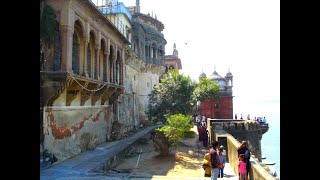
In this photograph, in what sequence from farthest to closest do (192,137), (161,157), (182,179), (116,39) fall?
(192,137), (116,39), (161,157), (182,179)

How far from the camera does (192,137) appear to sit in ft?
76.7

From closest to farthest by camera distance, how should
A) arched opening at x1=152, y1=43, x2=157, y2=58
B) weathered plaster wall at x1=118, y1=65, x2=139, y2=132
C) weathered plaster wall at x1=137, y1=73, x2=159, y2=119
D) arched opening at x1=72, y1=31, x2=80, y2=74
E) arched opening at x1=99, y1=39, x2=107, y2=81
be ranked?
1. arched opening at x1=72, y1=31, x2=80, y2=74
2. arched opening at x1=99, y1=39, x2=107, y2=81
3. weathered plaster wall at x1=118, y1=65, x2=139, y2=132
4. weathered plaster wall at x1=137, y1=73, x2=159, y2=119
5. arched opening at x1=152, y1=43, x2=157, y2=58

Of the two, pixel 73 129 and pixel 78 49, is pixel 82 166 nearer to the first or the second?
pixel 73 129

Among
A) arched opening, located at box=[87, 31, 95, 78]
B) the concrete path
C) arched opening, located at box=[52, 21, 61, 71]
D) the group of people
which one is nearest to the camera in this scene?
the group of people

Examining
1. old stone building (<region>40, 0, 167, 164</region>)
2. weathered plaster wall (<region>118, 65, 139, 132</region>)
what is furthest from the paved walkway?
weathered plaster wall (<region>118, 65, 139, 132</region>)

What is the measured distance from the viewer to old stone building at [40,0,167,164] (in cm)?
1182

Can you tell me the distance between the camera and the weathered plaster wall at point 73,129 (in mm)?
12062

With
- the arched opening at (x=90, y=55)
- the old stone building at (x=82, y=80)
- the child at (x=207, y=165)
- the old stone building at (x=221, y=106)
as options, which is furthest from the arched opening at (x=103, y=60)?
the old stone building at (x=221, y=106)

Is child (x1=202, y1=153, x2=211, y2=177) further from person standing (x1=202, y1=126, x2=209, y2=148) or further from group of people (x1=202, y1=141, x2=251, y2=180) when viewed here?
person standing (x1=202, y1=126, x2=209, y2=148)

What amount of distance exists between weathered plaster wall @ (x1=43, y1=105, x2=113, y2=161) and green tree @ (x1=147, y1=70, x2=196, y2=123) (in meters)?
6.81

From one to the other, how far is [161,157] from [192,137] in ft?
23.7

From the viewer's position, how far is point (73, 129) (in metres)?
14.2
